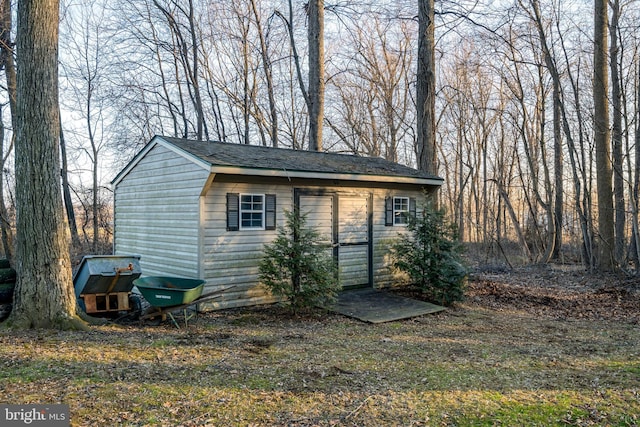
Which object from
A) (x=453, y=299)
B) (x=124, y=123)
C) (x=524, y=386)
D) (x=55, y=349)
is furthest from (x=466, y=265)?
(x=124, y=123)

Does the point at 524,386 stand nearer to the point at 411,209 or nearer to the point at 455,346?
the point at 455,346

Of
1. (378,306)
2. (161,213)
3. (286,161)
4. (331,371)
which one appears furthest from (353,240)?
(331,371)

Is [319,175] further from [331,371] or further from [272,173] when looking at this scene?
[331,371]

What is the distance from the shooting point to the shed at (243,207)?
8047mm

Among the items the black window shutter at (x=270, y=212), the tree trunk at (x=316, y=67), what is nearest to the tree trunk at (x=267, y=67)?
the tree trunk at (x=316, y=67)

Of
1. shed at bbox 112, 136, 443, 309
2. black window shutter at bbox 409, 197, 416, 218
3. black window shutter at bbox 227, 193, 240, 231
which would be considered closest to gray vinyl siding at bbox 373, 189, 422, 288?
shed at bbox 112, 136, 443, 309

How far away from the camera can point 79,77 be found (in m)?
20.2

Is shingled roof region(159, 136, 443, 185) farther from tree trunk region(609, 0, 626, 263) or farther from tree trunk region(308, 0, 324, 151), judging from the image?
tree trunk region(609, 0, 626, 263)

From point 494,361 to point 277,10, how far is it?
664 inches

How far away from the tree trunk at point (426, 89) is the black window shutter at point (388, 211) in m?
2.23

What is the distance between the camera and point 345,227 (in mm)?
9867

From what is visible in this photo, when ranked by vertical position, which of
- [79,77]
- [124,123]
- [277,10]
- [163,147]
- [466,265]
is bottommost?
[466,265]

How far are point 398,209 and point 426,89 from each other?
3828 millimetres

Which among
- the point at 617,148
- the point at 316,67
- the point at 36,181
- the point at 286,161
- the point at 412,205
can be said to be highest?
the point at 316,67
